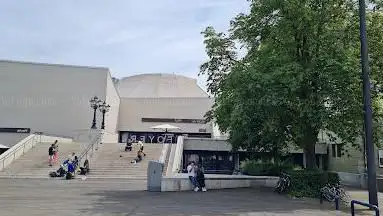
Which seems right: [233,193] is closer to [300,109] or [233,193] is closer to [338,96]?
[300,109]

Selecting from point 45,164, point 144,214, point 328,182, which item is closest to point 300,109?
point 328,182

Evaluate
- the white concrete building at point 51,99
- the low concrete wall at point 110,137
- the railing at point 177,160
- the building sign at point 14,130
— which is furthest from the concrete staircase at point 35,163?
the building sign at point 14,130

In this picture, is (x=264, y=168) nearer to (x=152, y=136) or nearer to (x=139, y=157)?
(x=139, y=157)

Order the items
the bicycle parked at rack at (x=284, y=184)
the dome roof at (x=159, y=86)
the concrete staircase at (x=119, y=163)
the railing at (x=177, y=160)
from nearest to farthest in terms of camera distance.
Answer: the bicycle parked at rack at (x=284, y=184) < the concrete staircase at (x=119, y=163) < the railing at (x=177, y=160) < the dome roof at (x=159, y=86)

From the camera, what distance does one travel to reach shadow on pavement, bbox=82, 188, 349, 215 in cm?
1350

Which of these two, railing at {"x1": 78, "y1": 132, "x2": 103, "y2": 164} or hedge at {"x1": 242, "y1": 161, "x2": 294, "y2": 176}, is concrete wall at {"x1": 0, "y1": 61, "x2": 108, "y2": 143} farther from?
hedge at {"x1": 242, "y1": 161, "x2": 294, "y2": 176}

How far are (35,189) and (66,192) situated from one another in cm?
217

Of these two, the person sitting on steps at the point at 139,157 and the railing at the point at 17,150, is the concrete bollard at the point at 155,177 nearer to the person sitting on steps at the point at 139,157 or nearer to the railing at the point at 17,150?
the person sitting on steps at the point at 139,157

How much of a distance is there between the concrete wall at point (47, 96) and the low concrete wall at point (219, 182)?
35557 millimetres

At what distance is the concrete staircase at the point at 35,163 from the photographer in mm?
29203

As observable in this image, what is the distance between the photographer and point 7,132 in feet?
169

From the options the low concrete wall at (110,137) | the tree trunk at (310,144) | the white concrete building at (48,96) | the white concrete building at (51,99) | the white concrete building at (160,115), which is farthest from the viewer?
the white concrete building at (160,115)

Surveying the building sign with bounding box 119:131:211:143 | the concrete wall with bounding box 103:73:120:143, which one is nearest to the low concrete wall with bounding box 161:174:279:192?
the concrete wall with bounding box 103:73:120:143

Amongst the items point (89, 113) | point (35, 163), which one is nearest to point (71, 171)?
point (35, 163)
